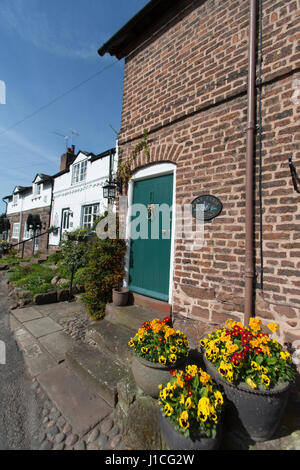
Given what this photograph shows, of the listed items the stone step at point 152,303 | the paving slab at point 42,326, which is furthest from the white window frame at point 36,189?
the stone step at point 152,303

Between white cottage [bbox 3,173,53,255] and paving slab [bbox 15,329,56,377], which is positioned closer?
paving slab [bbox 15,329,56,377]

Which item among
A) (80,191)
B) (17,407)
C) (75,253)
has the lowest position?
(17,407)

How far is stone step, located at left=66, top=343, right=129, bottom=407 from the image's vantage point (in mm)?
2365

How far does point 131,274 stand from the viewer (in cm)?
442

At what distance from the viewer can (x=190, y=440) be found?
155 cm

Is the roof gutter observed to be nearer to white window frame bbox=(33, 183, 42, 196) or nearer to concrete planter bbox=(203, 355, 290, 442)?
concrete planter bbox=(203, 355, 290, 442)

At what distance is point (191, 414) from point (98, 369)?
1476 mm

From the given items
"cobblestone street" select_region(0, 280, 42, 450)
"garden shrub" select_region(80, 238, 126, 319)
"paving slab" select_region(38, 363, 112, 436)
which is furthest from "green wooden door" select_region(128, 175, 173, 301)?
"cobblestone street" select_region(0, 280, 42, 450)

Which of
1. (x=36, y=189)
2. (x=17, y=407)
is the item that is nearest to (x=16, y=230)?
(x=36, y=189)

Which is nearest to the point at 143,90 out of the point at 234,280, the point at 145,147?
the point at 145,147

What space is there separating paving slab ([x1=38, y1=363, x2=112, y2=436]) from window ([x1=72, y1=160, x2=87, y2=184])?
28.6 feet

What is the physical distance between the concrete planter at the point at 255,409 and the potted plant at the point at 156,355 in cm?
52

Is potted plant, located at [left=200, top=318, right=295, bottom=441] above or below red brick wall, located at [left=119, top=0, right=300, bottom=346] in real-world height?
below

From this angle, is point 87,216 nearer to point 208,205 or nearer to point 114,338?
point 114,338
